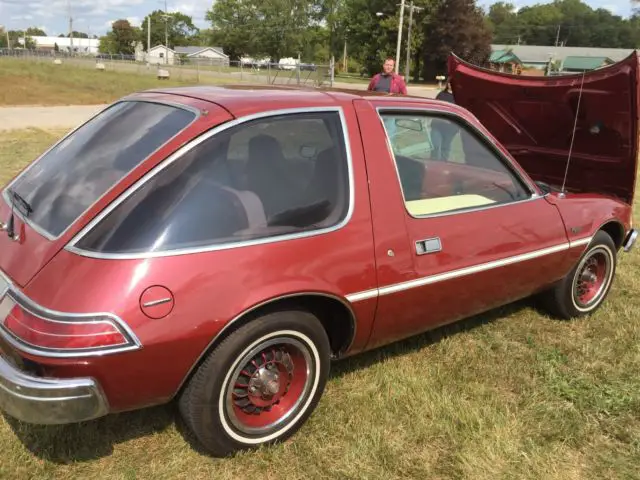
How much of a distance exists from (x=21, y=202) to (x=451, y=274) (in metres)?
2.12

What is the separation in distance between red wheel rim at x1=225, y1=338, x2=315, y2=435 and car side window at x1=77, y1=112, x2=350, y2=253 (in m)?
0.53

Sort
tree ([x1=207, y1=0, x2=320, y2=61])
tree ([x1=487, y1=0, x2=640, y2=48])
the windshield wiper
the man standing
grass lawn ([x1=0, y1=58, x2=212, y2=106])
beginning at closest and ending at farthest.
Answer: the windshield wiper < the man standing < grass lawn ([x1=0, y1=58, x2=212, y2=106]) < tree ([x1=207, y1=0, x2=320, y2=61]) < tree ([x1=487, y1=0, x2=640, y2=48])

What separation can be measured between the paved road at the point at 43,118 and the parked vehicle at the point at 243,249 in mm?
11086

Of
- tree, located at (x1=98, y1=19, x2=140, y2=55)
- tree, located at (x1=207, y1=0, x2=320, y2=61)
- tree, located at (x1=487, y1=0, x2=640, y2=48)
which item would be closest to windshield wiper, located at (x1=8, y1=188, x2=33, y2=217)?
tree, located at (x1=207, y1=0, x2=320, y2=61)

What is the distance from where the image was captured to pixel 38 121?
14547 millimetres

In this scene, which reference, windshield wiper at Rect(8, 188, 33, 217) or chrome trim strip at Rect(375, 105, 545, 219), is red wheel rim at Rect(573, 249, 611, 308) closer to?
chrome trim strip at Rect(375, 105, 545, 219)

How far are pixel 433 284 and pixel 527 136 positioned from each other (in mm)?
2377

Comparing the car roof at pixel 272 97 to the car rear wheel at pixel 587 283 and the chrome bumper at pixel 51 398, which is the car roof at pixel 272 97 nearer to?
the chrome bumper at pixel 51 398

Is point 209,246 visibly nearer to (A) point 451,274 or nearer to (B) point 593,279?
(A) point 451,274

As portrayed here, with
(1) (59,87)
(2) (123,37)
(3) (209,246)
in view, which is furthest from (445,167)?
(2) (123,37)

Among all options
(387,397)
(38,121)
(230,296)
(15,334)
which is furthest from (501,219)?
(38,121)

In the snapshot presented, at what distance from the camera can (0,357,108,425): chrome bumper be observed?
196 centimetres

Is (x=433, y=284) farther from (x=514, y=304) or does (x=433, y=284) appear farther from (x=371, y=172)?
(x=514, y=304)

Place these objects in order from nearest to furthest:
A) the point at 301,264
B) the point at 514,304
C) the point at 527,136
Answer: the point at 301,264 → the point at 514,304 → the point at 527,136
